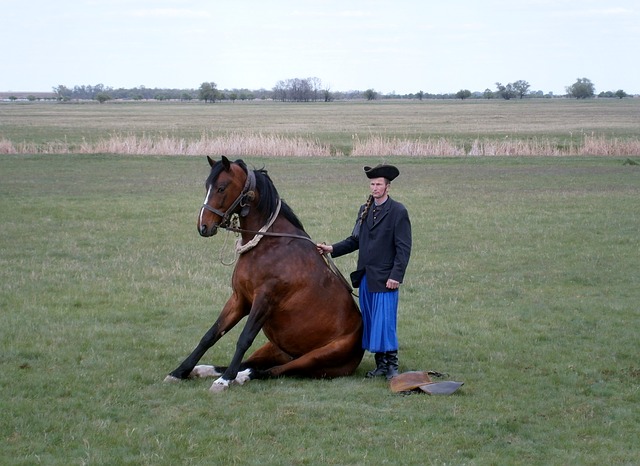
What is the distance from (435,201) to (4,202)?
11317mm

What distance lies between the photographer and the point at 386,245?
8180 millimetres

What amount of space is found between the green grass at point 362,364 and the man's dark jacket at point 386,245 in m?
1.03

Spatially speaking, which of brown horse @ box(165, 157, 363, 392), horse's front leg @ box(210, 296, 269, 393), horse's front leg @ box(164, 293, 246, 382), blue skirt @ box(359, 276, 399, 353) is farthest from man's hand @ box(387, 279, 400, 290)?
horse's front leg @ box(164, 293, 246, 382)

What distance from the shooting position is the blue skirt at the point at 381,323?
8062mm

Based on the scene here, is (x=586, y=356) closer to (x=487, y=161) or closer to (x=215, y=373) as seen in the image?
(x=215, y=373)

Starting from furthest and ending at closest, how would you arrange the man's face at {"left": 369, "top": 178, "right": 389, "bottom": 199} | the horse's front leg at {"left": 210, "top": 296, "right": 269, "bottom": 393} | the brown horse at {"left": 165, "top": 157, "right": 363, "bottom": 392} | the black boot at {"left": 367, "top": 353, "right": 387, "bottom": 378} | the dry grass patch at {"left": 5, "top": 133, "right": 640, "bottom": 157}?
the dry grass patch at {"left": 5, "top": 133, "right": 640, "bottom": 157} → the black boot at {"left": 367, "top": 353, "right": 387, "bottom": 378} → the man's face at {"left": 369, "top": 178, "right": 389, "bottom": 199} → the brown horse at {"left": 165, "top": 157, "right": 363, "bottom": 392} → the horse's front leg at {"left": 210, "top": 296, "right": 269, "bottom": 393}

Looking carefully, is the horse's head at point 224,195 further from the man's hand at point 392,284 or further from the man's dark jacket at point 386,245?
the man's hand at point 392,284

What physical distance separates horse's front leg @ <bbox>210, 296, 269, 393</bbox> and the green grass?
0.14 meters

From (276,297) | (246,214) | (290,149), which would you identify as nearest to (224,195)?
(246,214)

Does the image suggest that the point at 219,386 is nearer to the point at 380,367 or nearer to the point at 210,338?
the point at 210,338

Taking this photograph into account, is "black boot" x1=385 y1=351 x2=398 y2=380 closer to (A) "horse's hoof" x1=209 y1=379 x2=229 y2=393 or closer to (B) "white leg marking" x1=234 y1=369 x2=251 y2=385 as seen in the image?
(B) "white leg marking" x1=234 y1=369 x2=251 y2=385

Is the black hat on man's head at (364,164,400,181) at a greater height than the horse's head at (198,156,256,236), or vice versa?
the black hat on man's head at (364,164,400,181)

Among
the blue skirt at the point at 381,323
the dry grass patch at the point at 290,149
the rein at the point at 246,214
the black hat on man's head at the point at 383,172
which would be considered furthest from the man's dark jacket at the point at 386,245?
the dry grass patch at the point at 290,149

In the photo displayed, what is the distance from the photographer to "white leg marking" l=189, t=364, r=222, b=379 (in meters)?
8.02
